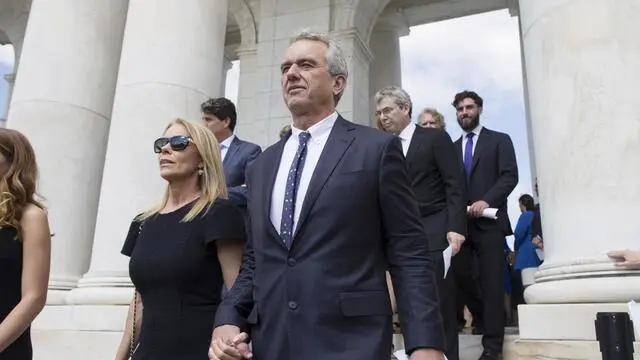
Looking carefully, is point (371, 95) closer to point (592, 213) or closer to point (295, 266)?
point (592, 213)

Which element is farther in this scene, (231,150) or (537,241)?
(537,241)

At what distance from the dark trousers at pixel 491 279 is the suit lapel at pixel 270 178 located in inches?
155

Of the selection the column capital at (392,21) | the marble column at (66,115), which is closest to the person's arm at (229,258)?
the marble column at (66,115)

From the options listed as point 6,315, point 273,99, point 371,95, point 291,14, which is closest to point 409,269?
point 6,315

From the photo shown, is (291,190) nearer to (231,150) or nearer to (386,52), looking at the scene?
(231,150)

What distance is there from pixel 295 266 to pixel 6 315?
2.21m

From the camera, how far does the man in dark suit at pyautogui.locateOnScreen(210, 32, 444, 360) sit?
9.01 feet

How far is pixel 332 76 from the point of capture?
10.6 feet

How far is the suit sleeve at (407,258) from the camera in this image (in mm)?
2686

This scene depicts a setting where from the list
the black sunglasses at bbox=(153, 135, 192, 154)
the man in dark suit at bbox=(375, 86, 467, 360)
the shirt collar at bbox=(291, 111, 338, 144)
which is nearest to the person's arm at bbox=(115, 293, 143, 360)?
the black sunglasses at bbox=(153, 135, 192, 154)

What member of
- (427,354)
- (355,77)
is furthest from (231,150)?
(355,77)

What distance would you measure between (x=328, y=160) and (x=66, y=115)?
26.7ft

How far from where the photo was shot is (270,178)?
10.6 feet

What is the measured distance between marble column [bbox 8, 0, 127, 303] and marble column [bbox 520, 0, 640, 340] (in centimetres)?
719
